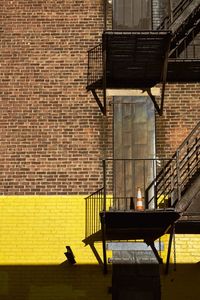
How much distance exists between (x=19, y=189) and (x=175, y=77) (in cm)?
438

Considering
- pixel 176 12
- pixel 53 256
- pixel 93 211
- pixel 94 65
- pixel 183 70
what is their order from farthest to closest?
pixel 176 12 < pixel 94 65 < pixel 183 70 < pixel 93 211 < pixel 53 256

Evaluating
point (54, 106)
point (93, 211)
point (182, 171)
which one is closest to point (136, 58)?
point (54, 106)

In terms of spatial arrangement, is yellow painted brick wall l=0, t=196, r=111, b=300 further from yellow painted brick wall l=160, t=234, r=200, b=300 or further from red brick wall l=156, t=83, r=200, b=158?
red brick wall l=156, t=83, r=200, b=158

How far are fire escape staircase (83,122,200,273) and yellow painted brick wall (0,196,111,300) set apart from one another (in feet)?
0.92

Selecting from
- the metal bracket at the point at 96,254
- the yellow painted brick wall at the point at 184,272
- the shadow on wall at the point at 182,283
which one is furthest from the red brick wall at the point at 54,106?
the shadow on wall at the point at 182,283

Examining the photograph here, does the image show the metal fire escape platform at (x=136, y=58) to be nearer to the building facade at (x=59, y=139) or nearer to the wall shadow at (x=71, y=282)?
the building facade at (x=59, y=139)

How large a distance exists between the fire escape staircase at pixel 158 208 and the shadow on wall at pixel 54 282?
37 centimetres

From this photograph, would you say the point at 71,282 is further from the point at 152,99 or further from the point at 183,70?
the point at 183,70

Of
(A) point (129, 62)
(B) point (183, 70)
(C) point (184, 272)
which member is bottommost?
(C) point (184, 272)

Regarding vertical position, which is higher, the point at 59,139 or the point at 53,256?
the point at 59,139

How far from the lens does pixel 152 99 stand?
1089 centimetres

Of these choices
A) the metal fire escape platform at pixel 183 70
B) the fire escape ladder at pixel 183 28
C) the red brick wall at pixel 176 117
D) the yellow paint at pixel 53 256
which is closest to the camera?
the yellow paint at pixel 53 256

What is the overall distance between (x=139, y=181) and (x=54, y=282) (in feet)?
9.13

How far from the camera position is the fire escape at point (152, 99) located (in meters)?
9.27
